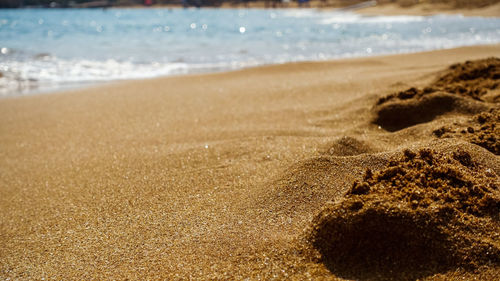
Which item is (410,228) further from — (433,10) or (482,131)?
(433,10)

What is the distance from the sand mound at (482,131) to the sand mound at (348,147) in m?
0.40

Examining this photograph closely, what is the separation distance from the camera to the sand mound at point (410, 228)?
118 cm

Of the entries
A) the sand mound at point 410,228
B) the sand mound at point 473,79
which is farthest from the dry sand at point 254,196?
the sand mound at point 473,79

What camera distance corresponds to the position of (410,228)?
1.20m

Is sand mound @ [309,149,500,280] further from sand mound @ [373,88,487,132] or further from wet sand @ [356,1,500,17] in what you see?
wet sand @ [356,1,500,17]

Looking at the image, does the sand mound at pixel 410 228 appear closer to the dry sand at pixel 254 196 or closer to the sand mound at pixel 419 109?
the dry sand at pixel 254 196

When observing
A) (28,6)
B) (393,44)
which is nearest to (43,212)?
(393,44)

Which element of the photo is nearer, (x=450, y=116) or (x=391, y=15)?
(x=450, y=116)

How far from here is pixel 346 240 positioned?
124 centimetres

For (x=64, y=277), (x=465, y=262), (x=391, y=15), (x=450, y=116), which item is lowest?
(x=64, y=277)

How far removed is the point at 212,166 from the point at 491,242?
1.37 meters

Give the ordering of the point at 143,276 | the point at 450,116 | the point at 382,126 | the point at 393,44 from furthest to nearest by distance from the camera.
→ the point at 393,44
the point at 382,126
the point at 450,116
the point at 143,276

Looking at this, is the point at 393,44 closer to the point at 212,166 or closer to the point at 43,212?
the point at 212,166

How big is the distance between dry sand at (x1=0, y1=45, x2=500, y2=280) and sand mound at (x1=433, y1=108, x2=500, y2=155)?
1.0 inches
